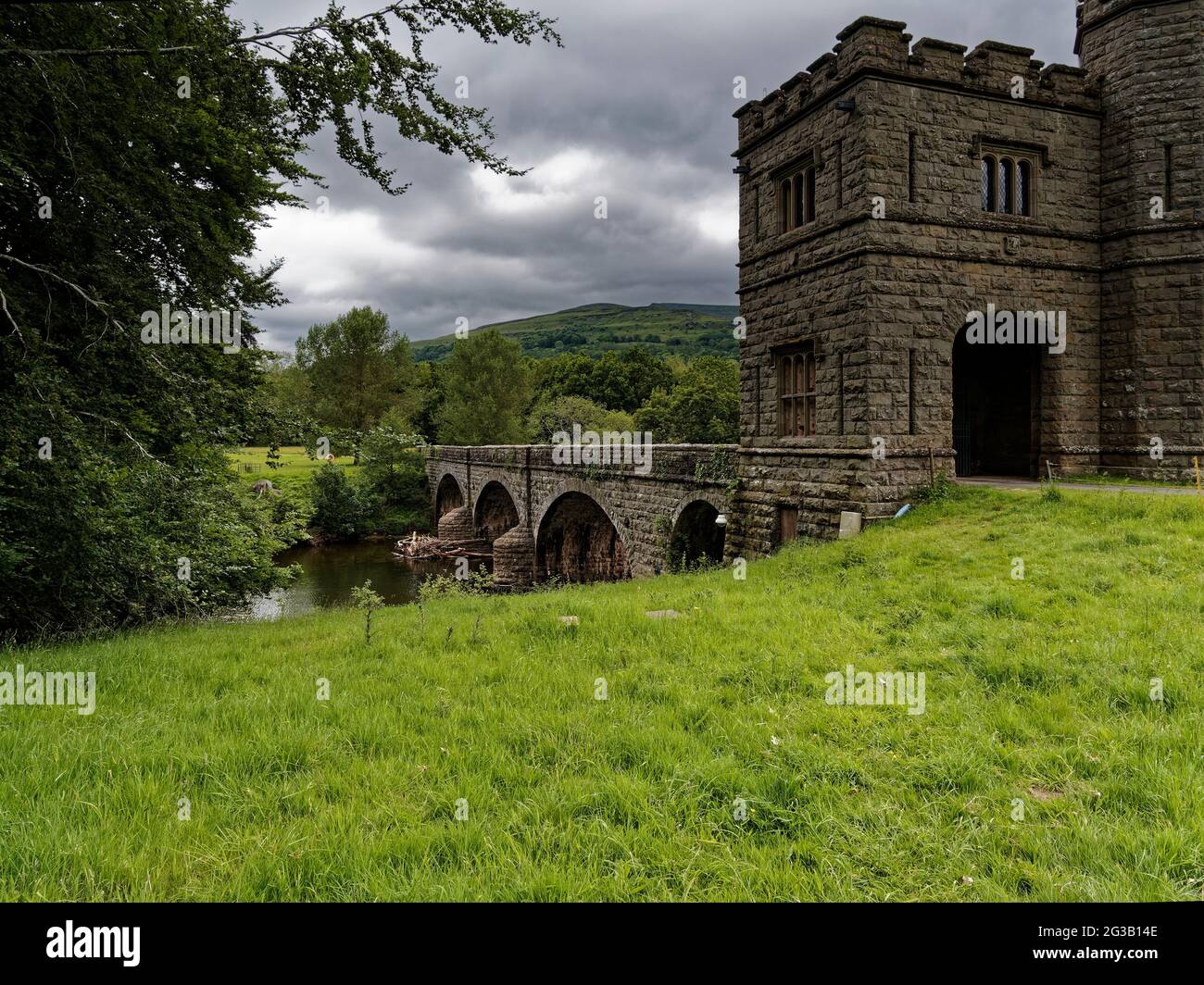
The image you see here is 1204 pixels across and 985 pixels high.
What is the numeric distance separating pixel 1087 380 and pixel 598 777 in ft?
46.3

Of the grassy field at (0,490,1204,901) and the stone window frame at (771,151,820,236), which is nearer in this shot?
the grassy field at (0,490,1204,901)

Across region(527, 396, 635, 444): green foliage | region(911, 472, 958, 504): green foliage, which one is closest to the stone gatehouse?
region(911, 472, 958, 504): green foliage

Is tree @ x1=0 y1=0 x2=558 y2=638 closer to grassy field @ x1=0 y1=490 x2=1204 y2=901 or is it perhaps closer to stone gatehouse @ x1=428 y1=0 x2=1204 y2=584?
grassy field @ x1=0 y1=490 x2=1204 y2=901

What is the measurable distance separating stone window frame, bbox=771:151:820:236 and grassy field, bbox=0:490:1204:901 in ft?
29.5

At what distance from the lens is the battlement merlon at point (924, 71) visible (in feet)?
38.0

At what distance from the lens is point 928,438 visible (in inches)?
479

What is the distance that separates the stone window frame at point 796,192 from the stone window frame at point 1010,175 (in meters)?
3.01

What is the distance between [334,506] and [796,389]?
3811cm

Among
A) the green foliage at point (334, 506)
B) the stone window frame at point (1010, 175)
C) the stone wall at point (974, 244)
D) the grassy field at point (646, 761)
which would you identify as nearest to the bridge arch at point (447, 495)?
the green foliage at point (334, 506)

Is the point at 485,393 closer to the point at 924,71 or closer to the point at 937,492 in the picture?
the point at 924,71

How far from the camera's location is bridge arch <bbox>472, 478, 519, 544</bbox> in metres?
38.5

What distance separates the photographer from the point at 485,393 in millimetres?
59062

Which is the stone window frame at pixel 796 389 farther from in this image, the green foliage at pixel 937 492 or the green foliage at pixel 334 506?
the green foliage at pixel 334 506
